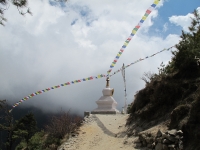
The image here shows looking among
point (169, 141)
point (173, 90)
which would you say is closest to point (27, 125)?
point (173, 90)

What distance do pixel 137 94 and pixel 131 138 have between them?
3.84 metres

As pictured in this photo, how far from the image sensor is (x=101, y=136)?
1397 centimetres

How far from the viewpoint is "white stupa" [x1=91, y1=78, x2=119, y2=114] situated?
19.2 metres

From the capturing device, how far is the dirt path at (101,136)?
1229 centimetres

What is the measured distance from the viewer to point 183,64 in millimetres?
13648

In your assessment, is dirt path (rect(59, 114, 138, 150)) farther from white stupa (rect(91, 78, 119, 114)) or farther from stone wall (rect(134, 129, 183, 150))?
stone wall (rect(134, 129, 183, 150))

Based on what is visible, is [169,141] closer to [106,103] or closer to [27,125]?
[106,103]

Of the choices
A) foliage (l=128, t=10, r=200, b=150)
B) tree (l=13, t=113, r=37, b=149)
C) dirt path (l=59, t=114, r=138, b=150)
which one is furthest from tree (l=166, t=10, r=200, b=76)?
tree (l=13, t=113, r=37, b=149)

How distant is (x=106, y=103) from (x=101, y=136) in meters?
6.12

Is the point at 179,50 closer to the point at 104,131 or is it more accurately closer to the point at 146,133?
the point at 146,133

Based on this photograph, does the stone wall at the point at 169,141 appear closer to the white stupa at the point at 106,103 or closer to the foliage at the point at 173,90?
the foliage at the point at 173,90

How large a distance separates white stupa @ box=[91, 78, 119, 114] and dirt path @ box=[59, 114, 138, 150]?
170 centimetres

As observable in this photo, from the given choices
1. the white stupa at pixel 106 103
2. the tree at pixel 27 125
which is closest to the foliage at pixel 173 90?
the white stupa at pixel 106 103

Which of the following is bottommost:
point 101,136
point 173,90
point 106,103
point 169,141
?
point 169,141
